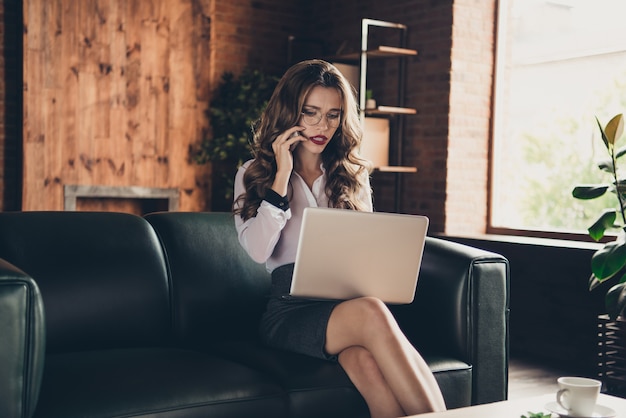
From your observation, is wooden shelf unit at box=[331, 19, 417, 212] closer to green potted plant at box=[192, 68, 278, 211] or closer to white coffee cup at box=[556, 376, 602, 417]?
green potted plant at box=[192, 68, 278, 211]

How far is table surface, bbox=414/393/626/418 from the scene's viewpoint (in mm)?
1610

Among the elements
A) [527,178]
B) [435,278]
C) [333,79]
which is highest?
[333,79]

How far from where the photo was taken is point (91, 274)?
233cm

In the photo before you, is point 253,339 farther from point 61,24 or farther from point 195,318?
point 61,24

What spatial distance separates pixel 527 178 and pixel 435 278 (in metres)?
2.42

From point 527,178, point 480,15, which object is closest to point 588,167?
point 527,178

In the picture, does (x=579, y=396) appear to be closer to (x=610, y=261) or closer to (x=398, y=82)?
A: (x=610, y=261)

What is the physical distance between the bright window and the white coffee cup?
299cm

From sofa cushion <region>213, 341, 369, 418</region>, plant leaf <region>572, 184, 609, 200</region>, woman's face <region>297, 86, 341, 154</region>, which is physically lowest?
sofa cushion <region>213, 341, 369, 418</region>

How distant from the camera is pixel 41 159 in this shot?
465cm

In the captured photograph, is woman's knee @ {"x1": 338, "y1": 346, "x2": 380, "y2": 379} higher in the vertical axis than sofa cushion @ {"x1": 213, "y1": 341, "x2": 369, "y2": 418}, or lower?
higher

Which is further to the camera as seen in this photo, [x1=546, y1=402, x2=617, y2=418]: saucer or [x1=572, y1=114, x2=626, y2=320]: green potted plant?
[x1=572, y1=114, x2=626, y2=320]: green potted plant

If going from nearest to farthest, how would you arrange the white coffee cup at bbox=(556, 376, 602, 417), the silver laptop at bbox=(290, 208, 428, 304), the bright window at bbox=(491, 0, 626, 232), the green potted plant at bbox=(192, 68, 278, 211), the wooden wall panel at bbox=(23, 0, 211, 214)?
the white coffee cup at bbox=(556, 376, 602, 417) → the silver laptop at bbox=(290, 208, 428, 304) → the bright window at bbox=(491, 0, 626, 232) → the wooden wall panel at bbox=(23, 0, 211, 214) → the green potted plant at bbox=(192, 68, 278, 211)

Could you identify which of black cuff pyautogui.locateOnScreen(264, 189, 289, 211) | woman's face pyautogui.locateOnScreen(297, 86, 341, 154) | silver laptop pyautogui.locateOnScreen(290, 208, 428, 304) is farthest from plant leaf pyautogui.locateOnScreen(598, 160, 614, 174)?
black cuff pyautogui.locateOnScreen(264, 189, 289, 211)
